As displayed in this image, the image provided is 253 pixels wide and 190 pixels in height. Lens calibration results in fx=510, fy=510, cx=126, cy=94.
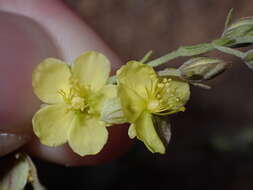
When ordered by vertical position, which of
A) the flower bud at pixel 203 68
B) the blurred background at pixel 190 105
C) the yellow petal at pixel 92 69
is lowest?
the blurred background at pixel 190 105

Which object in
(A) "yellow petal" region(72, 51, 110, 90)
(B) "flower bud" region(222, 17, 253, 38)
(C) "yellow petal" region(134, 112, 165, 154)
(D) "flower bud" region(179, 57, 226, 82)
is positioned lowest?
(C) "yellow petal" region(134, 112, 165, 154)

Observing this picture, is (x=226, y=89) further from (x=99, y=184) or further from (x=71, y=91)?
(x=71, y=91)

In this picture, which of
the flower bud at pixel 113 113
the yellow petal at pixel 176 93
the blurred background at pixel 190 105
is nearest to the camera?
the flower bud at pixel 113 113

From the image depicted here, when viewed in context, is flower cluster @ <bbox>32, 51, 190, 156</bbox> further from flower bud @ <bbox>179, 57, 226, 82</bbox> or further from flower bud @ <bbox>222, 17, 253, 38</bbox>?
flower bud @ <bbox>222, 17, 253, 38</bbox>

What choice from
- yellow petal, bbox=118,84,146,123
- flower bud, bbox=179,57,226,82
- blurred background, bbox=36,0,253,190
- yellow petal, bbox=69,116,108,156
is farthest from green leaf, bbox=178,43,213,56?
blurred background, bbox=36,0,253,190

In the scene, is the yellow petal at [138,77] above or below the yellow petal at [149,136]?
above

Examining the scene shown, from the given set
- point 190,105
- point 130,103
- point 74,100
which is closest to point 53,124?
point 74,100

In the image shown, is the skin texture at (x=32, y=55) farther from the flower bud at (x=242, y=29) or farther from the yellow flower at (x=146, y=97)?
the flower bud at (x=242, y=29)

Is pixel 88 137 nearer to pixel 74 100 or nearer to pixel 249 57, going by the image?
pixel 74 100

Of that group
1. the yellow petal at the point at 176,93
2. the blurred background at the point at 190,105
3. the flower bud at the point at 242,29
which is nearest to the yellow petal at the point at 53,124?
the yellow petal at the point at 176,93
